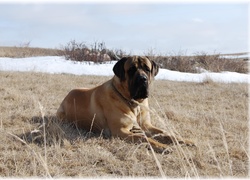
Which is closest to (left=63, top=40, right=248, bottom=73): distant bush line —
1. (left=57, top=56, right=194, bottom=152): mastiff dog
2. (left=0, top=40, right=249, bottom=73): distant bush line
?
(left=0, top=40, right=249, bottom=73): distant bush line

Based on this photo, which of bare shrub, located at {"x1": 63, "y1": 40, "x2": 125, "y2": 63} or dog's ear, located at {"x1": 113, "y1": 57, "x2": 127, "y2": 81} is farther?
bare shrub, located at {"x1": 63, "y1": 40, "x2": 125, "y2": 63}

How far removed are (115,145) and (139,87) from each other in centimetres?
76

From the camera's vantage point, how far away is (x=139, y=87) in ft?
14.2

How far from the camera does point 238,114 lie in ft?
20.1

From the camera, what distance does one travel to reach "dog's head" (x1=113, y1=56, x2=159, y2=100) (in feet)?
14.2

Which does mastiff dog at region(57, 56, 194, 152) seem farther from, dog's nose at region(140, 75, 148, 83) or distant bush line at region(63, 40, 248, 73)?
distant bush line at region(63, 40, 248, 73)

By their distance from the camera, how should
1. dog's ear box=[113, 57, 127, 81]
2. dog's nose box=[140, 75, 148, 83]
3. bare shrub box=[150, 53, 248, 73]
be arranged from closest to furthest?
dog's nose box=[140, 75, 148, 83] < dog's ear box=[113, 57, 127, 81] < bare shrub box=[150, 53, 248, 73]

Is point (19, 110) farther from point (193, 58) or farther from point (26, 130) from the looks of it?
point (193, 58)

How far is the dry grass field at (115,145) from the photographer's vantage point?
10.4 feet

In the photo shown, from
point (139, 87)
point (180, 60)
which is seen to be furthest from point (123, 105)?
point (180, 60)

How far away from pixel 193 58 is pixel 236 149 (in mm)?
13170

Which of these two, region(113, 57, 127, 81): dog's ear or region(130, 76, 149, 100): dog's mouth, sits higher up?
region(113, 57, 127, 81): dog's ear

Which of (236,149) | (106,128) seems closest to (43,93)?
(106,128)

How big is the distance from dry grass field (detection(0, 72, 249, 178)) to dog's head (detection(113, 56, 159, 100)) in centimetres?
53
